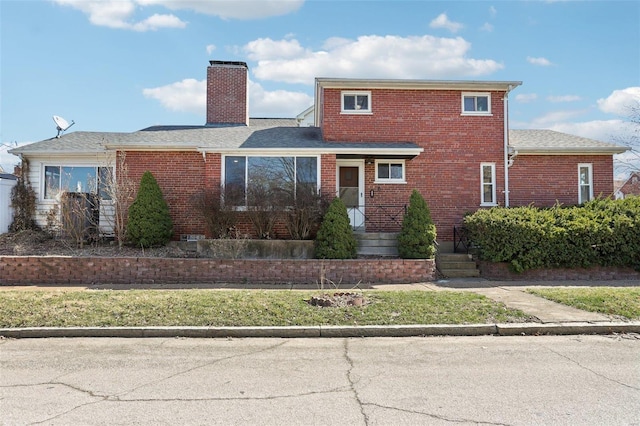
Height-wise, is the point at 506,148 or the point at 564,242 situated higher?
the point at 506,148

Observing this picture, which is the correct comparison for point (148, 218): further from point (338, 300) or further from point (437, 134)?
point (437, 134)

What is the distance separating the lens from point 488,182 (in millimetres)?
15898

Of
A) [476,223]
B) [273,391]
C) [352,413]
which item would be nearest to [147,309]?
[273,391]

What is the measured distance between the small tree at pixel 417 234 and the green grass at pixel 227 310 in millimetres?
3097

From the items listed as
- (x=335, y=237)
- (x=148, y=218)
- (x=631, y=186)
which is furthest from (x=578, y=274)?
(x=631, y=186)

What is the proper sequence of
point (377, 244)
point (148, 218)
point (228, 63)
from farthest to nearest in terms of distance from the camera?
1. point (228, 63)
2. point (377, 244)
3. point (148, 218)

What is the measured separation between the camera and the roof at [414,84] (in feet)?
50.8

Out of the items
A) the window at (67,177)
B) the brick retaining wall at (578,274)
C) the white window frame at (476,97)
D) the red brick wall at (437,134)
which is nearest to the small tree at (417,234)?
the brick retaining wall at (578,274)

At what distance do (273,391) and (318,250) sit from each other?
7476 mm

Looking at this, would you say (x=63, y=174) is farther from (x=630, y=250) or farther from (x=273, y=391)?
(x=630, y=250)

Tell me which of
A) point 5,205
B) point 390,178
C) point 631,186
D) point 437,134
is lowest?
point 5,205

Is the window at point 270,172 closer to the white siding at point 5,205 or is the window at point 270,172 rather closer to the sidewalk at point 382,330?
the sidewalk at point 382,330

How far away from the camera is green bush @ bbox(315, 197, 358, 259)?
1188 centimetres

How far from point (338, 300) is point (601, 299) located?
200 inches
